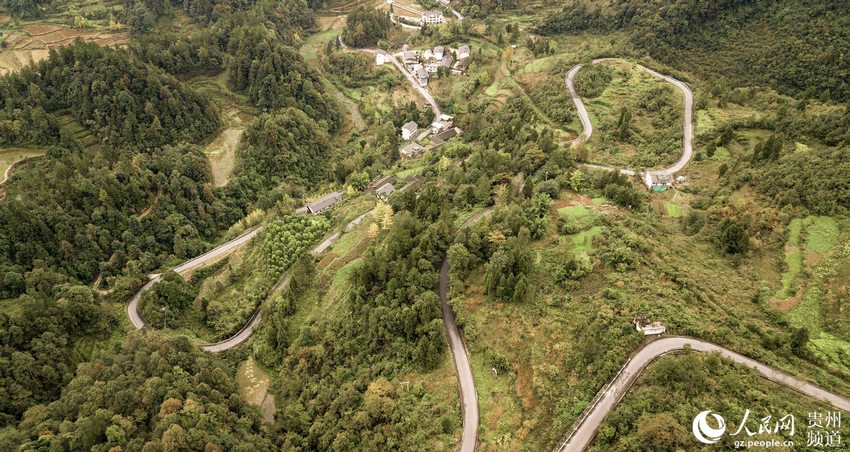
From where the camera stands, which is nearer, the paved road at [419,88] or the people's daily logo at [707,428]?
the people's daily logo at [707,428]

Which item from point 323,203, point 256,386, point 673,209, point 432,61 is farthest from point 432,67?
point 256,386

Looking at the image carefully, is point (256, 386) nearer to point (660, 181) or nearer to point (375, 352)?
point (375, 352)

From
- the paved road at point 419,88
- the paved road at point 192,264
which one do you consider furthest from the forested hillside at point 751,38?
the paved road at point 192,264

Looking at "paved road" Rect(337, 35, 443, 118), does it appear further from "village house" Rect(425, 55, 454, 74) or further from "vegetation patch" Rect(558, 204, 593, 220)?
"vegetation patch" Rect(558, 204, 593, 220)

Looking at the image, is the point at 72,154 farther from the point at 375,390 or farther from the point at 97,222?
the point at 375,390

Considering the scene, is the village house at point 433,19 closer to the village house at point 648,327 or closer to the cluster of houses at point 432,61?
the cluster of houses at point 432,61

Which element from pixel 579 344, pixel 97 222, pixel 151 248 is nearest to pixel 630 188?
pixel 579 344
